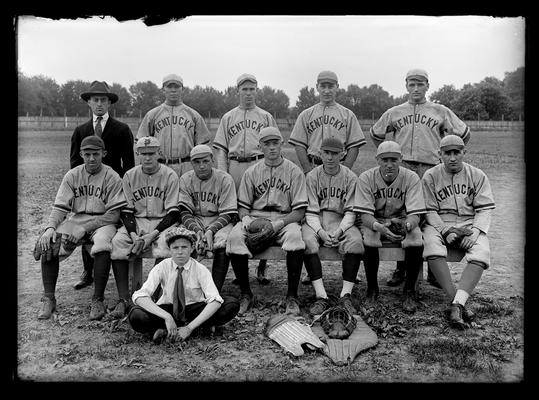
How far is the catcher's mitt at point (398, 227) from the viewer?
566 cm

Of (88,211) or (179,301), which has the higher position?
(88,211)

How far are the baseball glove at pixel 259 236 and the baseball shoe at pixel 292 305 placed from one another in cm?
61

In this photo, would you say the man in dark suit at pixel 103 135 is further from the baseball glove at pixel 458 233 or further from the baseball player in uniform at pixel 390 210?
the baseball glove at pixel 458 233

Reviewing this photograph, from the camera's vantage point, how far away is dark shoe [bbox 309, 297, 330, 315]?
5439mm

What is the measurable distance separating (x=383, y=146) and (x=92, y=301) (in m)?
3.50

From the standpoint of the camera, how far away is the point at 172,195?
594cm

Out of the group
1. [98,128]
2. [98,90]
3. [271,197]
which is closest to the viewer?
[271,197]

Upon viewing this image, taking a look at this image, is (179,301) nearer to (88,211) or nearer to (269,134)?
(88,211)

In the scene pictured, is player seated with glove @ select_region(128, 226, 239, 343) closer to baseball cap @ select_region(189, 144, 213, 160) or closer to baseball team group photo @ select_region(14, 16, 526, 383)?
baseball team group photo @ select_region(14, 16, 526, 383)

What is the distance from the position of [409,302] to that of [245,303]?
174cm

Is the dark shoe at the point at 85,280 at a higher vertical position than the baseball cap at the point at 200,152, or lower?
lower

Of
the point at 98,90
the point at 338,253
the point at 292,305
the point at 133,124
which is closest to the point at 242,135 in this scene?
the point at 98,90

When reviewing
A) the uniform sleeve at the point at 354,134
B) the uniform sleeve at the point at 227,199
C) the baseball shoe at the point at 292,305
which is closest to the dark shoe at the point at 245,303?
the baseball shoe at the point at 292,305
